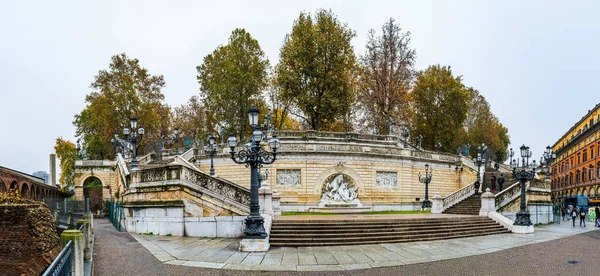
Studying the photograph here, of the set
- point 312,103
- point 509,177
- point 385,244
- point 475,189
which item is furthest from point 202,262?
point 509,177

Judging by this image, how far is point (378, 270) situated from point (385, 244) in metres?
4.94

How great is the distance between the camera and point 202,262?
1191 cm

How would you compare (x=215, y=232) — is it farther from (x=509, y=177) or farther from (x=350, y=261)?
(x=509, y=177)

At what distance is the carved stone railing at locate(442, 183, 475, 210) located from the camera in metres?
30.4

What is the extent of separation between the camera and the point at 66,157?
72625 millimetres

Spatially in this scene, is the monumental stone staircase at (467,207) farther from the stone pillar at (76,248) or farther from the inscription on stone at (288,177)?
the stone pillar at (76,248)

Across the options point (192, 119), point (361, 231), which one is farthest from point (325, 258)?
point (192, 119)

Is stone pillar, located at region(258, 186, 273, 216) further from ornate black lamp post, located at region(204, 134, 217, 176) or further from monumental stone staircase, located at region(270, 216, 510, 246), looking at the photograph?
ornate black lamp post, located at region(204, 134, 217, 176)

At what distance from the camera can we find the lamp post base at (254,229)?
14336mm

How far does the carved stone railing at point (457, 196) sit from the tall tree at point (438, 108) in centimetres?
1888

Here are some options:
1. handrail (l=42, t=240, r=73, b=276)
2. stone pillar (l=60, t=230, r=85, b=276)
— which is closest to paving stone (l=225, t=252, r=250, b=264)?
stone pillar (l=60, t=230, r=85, b=276)

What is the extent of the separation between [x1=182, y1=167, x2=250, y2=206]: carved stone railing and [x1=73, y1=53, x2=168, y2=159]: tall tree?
107 feet

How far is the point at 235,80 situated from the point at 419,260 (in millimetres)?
36263

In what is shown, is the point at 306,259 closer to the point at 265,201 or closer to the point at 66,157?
the point at 265,201
